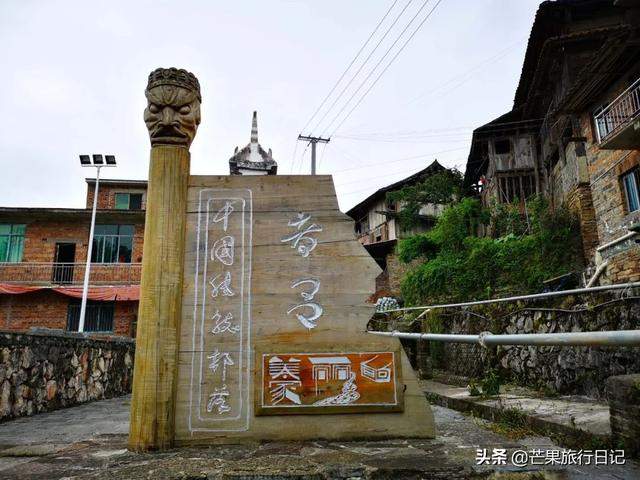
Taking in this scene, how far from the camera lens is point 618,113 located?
11.6 m

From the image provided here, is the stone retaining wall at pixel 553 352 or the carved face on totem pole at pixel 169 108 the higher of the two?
the carved face on totem pole at pixel 169 108

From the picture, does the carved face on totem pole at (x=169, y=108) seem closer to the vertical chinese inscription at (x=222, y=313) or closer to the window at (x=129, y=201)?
the vertical chinese inscription at (x=222, y=313)

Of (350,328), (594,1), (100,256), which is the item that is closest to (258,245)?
(350,328)

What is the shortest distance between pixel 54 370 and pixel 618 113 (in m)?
13.2

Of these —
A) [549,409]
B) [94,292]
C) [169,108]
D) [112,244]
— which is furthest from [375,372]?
[112,244]

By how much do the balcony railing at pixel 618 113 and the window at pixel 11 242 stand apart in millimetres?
21197

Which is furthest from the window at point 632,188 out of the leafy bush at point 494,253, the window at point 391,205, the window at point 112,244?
the window at point 112,244

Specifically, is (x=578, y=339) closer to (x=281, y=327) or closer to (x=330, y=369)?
(x=330, y=369)

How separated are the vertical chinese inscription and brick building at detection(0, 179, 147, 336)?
1576 cm

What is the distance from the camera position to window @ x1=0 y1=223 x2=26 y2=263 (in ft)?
63.6

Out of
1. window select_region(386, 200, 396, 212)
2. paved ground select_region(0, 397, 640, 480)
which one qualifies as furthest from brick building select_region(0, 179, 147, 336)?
paved ground select_region(0, 397, 640, 480)

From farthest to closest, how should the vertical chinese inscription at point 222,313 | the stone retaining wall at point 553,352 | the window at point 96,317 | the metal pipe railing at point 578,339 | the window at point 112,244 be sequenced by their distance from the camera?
the window at point 112,244, the window at point 96,317, the stone retaining wall at point 553,352, the vertical chinese inscription at point 222,313, the metal pipe railing at point 578,339

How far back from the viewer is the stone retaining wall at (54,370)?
543 cm

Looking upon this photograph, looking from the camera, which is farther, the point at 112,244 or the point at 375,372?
the point at 112,244
